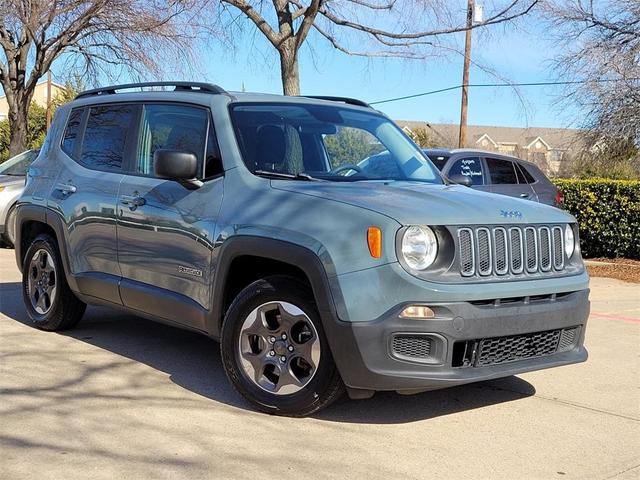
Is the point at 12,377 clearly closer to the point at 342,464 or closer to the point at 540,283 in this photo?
the point at 342,464

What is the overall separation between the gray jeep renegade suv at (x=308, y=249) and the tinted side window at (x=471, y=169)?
515 cm

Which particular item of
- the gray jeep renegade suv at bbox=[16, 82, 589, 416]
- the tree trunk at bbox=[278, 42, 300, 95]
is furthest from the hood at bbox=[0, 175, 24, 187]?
the gray jeep renegade suv at bbox=[16, 82, 589, 416]

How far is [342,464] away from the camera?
4.00 meters

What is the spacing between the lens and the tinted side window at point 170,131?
5.52 meters

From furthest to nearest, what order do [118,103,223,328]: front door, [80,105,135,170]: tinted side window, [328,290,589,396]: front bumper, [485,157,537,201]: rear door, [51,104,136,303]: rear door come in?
[485,157,537,201]: rear door < [80,105,135,170]: tinted side window < [51,104,136,303]: rear door < [118,103,223,328]: front door < [328,290,589,396]: front bumper

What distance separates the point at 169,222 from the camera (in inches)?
211

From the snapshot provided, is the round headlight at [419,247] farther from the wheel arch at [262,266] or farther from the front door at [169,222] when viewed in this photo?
the front door at [169,222]

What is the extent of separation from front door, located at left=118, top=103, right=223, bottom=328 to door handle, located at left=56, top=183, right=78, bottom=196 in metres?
0.70

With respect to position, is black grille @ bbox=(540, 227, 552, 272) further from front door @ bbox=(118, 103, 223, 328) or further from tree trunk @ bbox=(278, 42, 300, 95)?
tree trunk @ bbox=(278, 42, 300, 95)

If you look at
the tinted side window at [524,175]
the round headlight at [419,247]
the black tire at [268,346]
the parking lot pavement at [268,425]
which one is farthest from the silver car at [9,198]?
the round headlight at [419,247]

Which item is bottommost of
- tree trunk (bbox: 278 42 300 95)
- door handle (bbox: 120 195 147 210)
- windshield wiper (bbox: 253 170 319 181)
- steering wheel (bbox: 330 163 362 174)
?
door handle (bbox: 120 195 147 210)

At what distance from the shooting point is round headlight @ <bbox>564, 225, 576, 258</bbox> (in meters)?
5.04

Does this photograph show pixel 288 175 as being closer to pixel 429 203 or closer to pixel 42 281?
pixel 429 203

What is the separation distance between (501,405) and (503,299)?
3.22 ft
